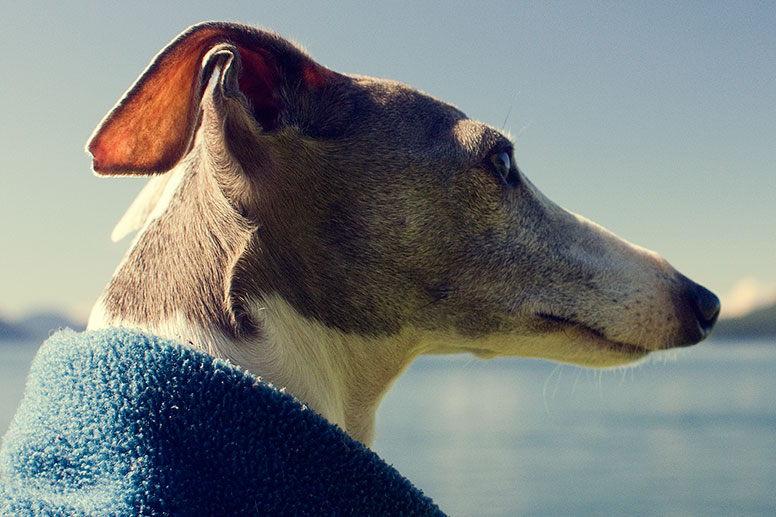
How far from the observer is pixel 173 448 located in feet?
5.94

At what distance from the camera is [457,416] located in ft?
176

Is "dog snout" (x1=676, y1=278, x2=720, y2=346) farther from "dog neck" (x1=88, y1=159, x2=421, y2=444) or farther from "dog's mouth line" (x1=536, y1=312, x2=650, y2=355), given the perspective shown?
"dog neck" (x1=88, y1=159, x2=421, y2=444)

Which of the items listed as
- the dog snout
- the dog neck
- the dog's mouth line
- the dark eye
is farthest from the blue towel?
the dog snout

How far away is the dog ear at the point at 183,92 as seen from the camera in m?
2.10

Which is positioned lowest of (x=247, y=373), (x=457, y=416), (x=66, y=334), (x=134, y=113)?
(x=457, y=416)

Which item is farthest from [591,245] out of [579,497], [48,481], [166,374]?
[579,497]

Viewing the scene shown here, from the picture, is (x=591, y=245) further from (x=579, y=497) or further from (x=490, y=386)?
(x=490, y=386)

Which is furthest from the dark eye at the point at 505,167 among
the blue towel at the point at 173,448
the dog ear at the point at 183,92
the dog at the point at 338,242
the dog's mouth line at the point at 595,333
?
the blue towel at the point at 173,448

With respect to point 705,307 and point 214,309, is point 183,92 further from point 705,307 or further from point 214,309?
point 705,307

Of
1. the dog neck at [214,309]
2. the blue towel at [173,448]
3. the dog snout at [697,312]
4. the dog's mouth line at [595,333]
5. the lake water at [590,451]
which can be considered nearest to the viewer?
the blue towel at [173,448]

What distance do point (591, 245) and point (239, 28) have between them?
5.04 feet

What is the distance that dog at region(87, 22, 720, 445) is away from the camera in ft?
7.02

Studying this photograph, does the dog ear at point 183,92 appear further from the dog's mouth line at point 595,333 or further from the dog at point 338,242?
the dog's mouth line at point 595,333

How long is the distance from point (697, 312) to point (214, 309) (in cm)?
187
